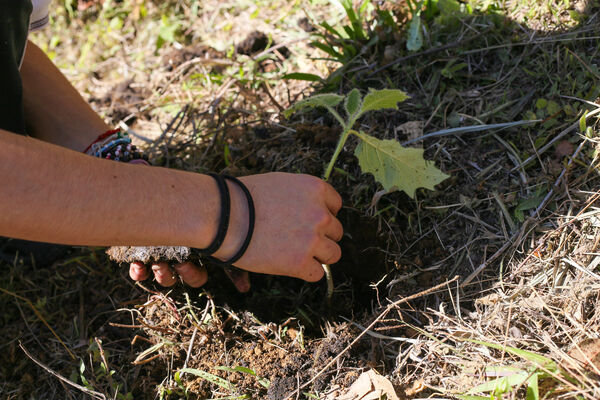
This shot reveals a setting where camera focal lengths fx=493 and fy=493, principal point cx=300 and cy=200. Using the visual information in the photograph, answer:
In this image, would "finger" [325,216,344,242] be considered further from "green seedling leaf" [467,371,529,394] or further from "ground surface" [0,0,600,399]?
"green seedling leaf" [467,371,529,394]

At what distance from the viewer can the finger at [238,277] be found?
5.56 feet

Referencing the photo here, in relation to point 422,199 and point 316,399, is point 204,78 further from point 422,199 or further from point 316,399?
point 316,399

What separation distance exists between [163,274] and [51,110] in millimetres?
947

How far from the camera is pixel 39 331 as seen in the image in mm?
1857

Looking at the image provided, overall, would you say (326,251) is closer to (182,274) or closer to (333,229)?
(333,229)

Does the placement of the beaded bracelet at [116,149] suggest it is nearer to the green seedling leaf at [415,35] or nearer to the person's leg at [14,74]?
the person's leg at [14,74]

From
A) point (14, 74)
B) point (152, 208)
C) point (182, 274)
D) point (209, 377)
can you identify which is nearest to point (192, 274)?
point (182, 274)

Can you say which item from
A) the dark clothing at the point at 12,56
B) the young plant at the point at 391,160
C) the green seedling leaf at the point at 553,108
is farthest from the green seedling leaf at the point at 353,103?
the dark clothing at the point at 12,56

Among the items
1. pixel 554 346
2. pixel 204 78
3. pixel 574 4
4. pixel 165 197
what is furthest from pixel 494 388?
pixel 204 78

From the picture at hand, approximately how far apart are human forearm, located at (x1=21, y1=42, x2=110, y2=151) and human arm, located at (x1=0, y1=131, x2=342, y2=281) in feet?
2.91

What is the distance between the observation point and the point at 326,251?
146 cm

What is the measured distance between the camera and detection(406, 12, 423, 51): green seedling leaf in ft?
6.32

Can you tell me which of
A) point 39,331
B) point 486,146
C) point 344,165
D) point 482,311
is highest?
point 486,146

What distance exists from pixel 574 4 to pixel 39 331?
2382mm
